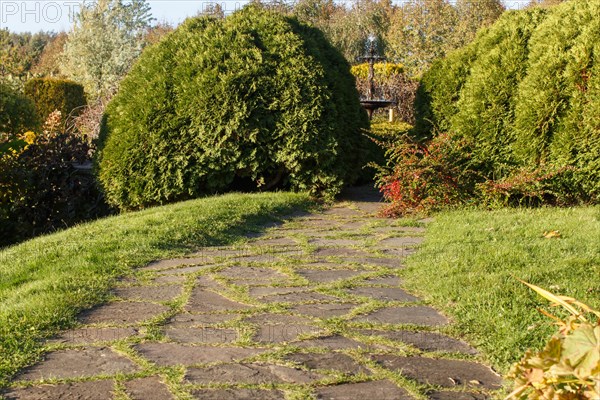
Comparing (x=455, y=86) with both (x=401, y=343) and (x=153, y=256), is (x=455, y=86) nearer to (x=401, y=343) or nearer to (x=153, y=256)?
(x=153, y=256)

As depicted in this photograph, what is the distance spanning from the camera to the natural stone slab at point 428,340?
12.5ft

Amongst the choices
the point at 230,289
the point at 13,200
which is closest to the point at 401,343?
the point at 230,289

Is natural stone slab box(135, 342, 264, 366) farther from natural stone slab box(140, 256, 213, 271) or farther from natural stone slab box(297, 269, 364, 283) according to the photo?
natural stone slab box(140, 256, 213, 271)

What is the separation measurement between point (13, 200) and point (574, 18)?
7543 millimetres

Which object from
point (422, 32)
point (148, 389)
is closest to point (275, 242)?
point (148, 389)

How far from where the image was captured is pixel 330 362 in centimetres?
358

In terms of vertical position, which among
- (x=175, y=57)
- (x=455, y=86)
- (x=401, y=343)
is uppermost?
(x=175, y=57)

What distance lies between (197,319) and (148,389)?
108 centimetres

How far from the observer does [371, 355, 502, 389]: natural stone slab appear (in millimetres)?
3354

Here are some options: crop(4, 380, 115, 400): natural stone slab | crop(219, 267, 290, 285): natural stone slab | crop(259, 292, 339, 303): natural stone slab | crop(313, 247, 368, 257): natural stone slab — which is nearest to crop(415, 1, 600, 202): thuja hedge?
crop(313, 247, 368, 257): natural stone slab

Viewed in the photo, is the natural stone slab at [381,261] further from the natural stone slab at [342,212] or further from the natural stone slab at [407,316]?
the natural stone slab at [342,212]

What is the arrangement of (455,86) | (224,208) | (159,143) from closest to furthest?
(224,208), (159,143), (455,86)

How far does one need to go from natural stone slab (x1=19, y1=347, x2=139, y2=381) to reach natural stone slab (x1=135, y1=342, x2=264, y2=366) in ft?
0.49

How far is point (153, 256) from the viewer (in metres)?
5.96
